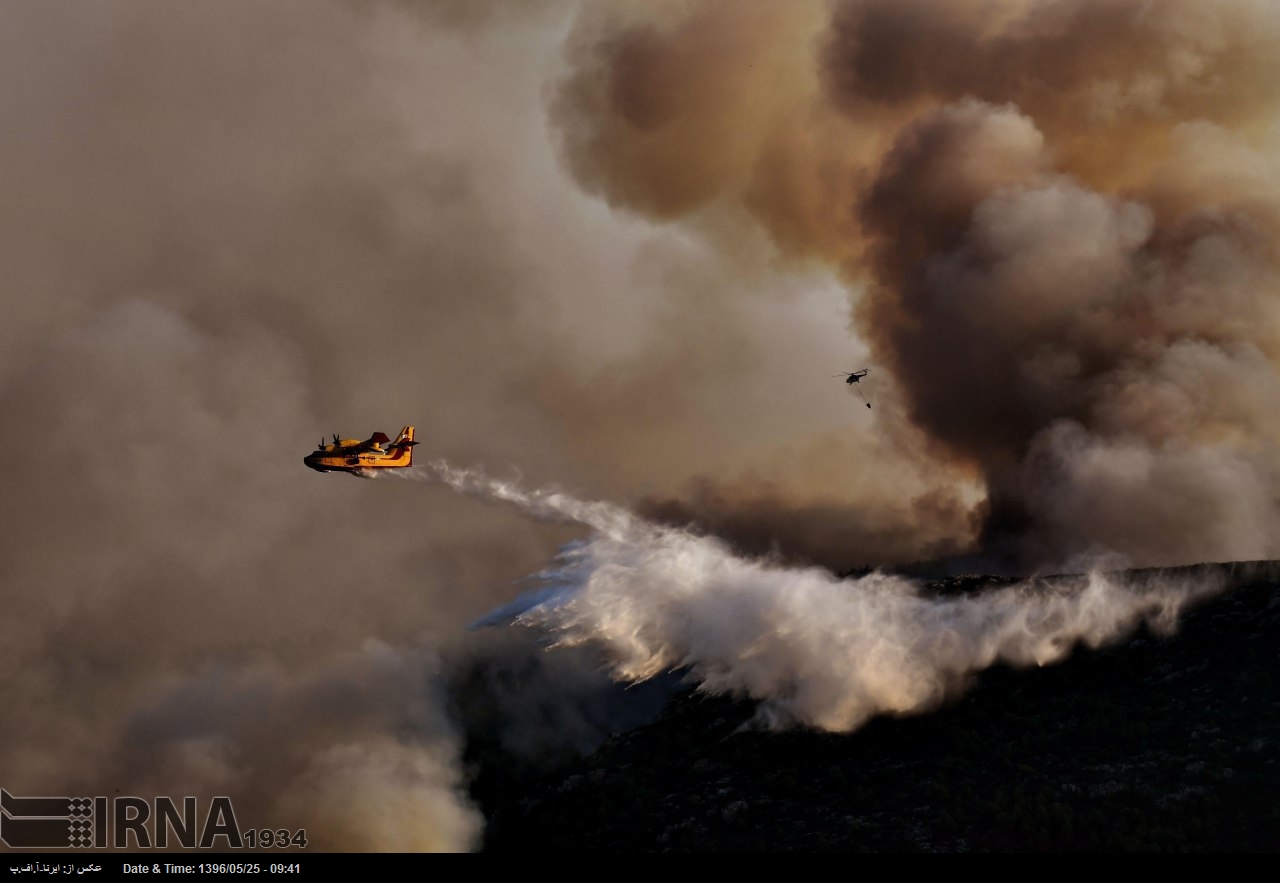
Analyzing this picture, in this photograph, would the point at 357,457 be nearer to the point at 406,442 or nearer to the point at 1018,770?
the point at 406,442

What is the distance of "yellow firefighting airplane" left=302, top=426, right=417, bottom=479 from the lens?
15700 cm

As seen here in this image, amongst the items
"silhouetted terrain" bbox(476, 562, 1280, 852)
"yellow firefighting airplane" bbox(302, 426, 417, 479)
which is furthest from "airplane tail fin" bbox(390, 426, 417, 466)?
"silhouetted terrain" bbox(476, 562, 1280, 852)

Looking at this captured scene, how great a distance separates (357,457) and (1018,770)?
93633mm

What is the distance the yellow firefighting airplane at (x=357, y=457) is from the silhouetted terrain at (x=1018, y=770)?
60.7m

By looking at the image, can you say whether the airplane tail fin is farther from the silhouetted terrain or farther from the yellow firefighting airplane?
the silhouetted terrain

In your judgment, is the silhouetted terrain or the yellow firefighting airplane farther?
the yellow firefighting airplane

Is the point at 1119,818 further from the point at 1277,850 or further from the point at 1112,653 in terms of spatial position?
the point at 1112,653

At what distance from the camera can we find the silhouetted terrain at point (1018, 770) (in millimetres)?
134375

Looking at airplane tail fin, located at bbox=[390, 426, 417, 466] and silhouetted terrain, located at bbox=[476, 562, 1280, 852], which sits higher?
airplane tail fin, located at bbox=[390, 426, 417, 466]

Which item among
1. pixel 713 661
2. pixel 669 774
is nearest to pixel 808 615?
pixel 713 661

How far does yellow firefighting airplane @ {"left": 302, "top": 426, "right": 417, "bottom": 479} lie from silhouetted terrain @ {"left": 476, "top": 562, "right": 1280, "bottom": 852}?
199ft

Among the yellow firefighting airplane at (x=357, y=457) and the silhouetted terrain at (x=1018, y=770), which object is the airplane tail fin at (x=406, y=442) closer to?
the yellow firefighting airplane at (x=357, y=457)

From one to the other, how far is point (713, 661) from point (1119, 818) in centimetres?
5372

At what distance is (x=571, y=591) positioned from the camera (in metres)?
157
